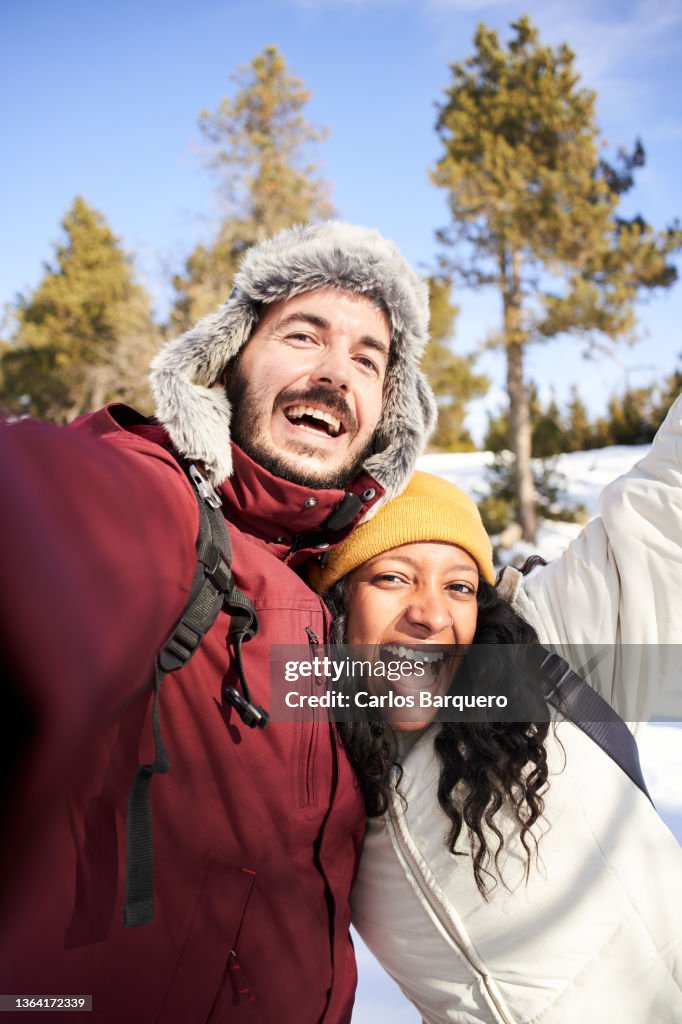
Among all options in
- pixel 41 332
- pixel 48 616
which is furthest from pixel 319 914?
pixel 41 332

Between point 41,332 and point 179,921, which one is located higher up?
point 41,332

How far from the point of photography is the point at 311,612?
145 centimetres

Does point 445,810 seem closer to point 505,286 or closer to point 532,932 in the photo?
point 532,932

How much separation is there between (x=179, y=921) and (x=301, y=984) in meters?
0.28

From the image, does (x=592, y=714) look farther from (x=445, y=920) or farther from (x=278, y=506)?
(x=278, y=506)

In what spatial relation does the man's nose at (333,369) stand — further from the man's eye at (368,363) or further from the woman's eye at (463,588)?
the woman's eye at (463,588)

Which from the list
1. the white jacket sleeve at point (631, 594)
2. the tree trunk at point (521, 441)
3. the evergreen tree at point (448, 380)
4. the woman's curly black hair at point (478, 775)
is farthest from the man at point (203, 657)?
the evergreen tree at point (448, 380)

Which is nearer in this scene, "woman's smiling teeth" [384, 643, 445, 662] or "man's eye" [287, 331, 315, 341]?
"woman's smiling teeth" [384, 643, 445, 662]

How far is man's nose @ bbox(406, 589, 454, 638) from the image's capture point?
1.67 meters

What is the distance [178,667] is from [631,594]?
1192 millimetres

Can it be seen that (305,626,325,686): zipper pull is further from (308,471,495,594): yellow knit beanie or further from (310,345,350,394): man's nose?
(310,345,350,394): man's nose

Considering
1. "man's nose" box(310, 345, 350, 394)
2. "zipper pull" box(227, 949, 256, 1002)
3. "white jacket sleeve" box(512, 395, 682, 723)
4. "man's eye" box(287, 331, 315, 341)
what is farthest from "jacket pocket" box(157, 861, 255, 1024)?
"man's eye" box(287, 331, 315, 341)

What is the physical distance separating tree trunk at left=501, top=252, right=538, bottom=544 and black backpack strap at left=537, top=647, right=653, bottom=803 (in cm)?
1196

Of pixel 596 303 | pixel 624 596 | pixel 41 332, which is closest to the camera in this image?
pixel 624 596
